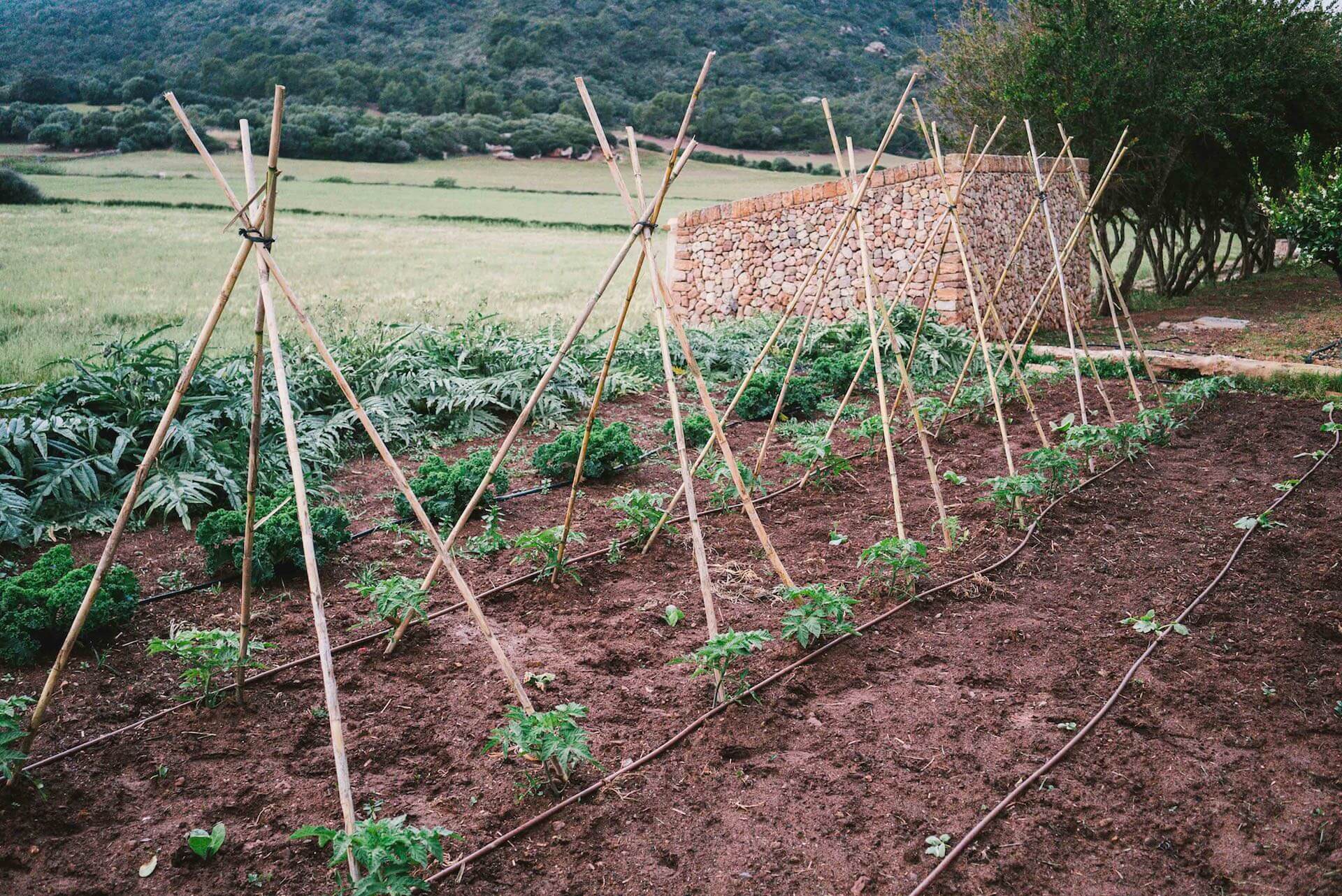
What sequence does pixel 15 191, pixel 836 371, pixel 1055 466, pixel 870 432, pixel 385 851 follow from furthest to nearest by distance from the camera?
1. pixel 15 191
2. pixel 836 371
3. pixel 870 432
4. pixel 1055 466
5. pixel 385 851

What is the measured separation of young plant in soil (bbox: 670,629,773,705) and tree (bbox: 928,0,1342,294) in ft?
34.7

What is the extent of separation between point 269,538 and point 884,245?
27.2ft

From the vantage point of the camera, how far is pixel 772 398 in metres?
7.22

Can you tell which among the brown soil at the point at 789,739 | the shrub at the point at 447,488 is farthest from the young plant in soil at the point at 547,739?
the shrub at the point at 447,488

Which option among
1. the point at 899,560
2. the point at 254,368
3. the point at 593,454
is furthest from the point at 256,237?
the point at 593,454

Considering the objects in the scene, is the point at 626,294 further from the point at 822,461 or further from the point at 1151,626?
the point at 1151,626

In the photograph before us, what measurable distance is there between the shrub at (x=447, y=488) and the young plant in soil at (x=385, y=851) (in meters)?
2.77

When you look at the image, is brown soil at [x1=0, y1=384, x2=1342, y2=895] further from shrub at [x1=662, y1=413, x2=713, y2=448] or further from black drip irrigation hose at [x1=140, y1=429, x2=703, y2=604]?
shrub at [x1=662, y1=413, x2=713, y2=448]

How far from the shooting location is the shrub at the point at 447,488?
4.87m

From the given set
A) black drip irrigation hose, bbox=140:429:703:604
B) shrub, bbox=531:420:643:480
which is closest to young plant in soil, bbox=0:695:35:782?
black drip irrigation hose, bbox=140:429:703:604

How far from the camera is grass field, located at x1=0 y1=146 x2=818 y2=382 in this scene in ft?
32.7

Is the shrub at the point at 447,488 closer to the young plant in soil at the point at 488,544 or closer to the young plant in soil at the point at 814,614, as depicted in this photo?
the young plant in soil at the point at 488,544

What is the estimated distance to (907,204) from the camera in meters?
10.1

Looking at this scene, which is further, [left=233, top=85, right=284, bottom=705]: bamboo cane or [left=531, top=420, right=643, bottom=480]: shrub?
[left=531, top=420, right=643, bottom=480]: shrub
